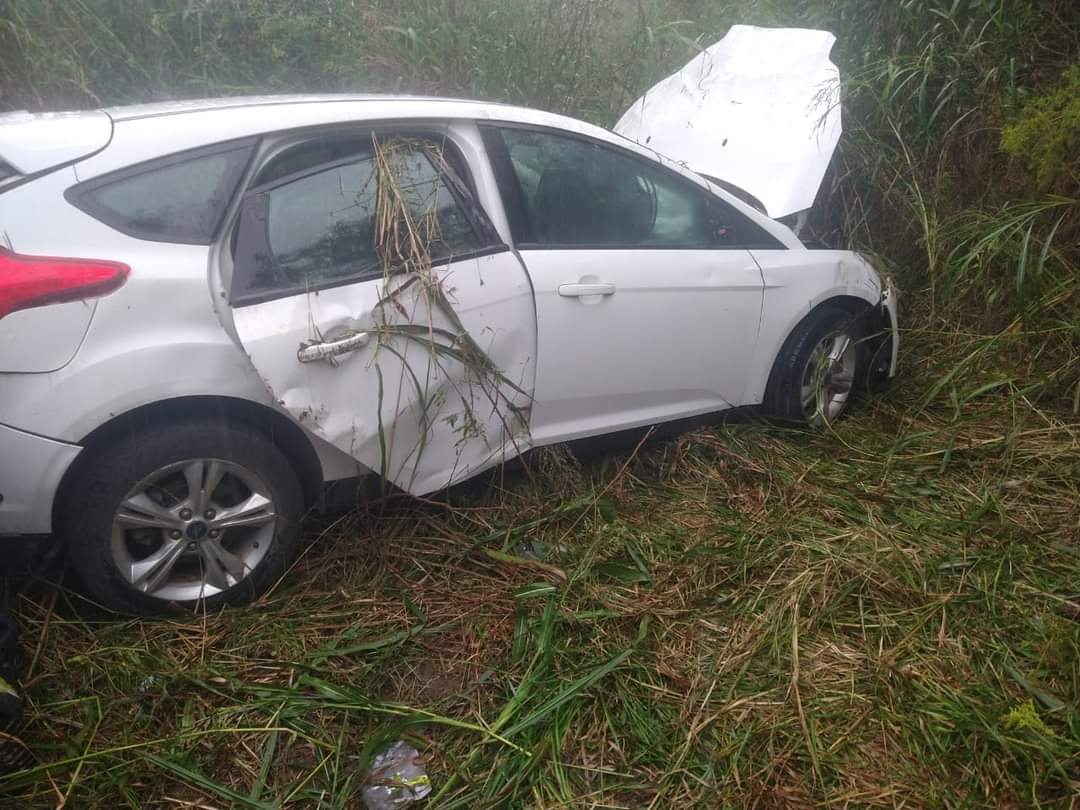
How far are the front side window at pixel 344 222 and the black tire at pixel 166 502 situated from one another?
0.43 m

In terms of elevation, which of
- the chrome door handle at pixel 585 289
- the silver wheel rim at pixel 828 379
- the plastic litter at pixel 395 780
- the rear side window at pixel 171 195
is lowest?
the plastic litter at pixel 395 780

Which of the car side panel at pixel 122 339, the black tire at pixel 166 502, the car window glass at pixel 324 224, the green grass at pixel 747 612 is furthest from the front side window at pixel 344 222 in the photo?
the green grass at pixel 747 612

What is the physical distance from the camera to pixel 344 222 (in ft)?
9.43

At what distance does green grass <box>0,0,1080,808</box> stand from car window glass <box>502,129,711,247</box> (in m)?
0.84

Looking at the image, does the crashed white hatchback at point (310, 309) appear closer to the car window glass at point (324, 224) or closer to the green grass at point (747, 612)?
the car window glass at point (324, 224)

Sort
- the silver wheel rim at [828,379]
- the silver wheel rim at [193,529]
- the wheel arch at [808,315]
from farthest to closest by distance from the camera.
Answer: the silver wheel rim at [828,379], the wheel arch at [808,315], the silver wheel rim at [193,529]

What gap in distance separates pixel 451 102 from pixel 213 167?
87 centimetres

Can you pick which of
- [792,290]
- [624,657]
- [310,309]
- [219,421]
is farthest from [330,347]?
[792,290]

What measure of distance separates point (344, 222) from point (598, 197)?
0.99m

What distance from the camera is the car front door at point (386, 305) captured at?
106 inches

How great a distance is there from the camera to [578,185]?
11.1ft

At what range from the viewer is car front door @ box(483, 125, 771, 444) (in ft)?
10.5

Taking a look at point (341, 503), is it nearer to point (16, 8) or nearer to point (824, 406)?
point (824, 406)

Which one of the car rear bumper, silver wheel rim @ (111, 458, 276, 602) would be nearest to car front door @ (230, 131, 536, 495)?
silver wheel rim @ (111, 458, 276, 602)
